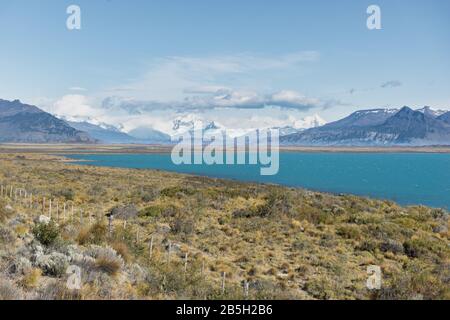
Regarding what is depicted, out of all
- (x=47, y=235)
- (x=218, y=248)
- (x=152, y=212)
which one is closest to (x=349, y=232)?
(x=218, y=248)

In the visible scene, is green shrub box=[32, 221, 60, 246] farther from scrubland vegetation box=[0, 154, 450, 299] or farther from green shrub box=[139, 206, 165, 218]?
green shrub box=[139, 206, 165, 218]

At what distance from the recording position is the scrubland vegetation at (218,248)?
10.3 m

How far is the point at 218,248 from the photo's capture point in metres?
19.6

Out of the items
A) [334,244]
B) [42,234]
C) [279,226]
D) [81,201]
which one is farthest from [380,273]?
[81,201]

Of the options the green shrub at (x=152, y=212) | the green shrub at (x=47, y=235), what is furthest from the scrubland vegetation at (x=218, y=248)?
the green shrub at (x=152, y=212)

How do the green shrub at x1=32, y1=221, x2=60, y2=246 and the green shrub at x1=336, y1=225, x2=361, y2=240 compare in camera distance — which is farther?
the green shrub at x1=336, y1=225, x2=361, y2=240

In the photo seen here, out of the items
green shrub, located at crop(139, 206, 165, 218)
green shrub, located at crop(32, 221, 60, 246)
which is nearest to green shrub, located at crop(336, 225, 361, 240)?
green shrub, located at crop(139, 206, 165, 218)

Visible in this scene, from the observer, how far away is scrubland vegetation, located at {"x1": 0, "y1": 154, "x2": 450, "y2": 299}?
33.9ft

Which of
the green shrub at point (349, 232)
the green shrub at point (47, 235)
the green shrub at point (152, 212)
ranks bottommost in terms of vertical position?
the green shrub at point (349, 232)

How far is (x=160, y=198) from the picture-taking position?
32.6m

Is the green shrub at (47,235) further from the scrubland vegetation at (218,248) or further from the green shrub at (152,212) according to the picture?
the green shrub at (152,212)

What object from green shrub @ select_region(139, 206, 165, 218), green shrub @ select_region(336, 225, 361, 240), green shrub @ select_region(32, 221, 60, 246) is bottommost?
green shrub @ select_region(336, 225, 361, 240)

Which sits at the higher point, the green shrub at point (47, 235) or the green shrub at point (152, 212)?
the green shrub at point (47, 235)
